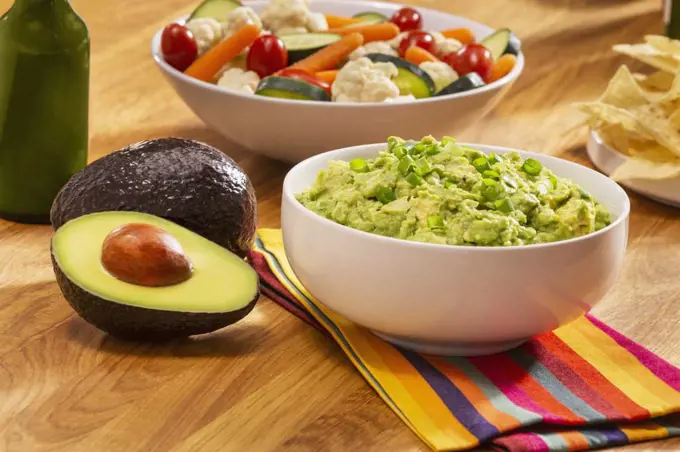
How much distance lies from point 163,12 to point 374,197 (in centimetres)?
191

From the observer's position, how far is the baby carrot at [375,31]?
233cm

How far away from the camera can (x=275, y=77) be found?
6.68ft

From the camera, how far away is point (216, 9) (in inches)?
94.5

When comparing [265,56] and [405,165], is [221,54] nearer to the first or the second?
[265,56]

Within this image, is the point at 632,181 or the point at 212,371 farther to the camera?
the point at 632,181

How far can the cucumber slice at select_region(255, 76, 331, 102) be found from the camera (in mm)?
2020

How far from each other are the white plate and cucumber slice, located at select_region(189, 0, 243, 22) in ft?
2.56

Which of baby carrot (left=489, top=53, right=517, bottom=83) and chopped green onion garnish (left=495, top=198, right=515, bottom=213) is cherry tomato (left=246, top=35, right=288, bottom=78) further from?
chopped green onion garnish (left=495, top=198, right=515, bottom=213)

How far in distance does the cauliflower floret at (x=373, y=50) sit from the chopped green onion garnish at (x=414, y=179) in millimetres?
834

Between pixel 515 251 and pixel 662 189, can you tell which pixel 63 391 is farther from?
pixel 662 189

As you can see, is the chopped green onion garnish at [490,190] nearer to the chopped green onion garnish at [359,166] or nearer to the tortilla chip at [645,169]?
the chopped green onion garnish at [359,166]

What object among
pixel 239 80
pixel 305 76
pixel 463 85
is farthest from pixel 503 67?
pixel 239 80

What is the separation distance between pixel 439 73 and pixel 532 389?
0.92 meters

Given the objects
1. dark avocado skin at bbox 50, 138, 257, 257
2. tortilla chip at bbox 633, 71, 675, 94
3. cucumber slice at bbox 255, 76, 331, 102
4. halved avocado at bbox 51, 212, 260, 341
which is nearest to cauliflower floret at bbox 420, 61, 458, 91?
cucumber slice at bbox 255, 76, 331, 102
